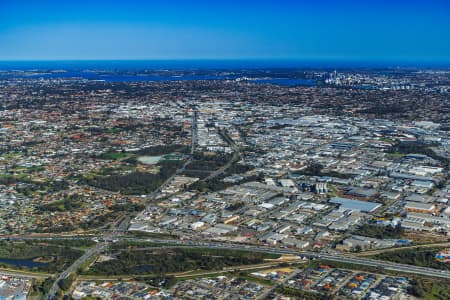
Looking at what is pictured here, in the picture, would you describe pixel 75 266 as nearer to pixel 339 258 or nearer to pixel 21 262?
pixel 21 262

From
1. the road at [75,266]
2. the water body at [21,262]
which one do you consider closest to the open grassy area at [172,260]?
the road at [75,266]

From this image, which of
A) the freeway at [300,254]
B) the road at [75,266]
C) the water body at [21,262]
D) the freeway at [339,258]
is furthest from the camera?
the water body at [21,262]

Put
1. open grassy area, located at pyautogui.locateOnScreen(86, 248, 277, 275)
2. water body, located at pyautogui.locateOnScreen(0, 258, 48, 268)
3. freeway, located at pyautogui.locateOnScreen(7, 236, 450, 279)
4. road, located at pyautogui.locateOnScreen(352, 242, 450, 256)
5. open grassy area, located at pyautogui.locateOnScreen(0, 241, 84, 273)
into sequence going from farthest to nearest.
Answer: road, located at pyautogui.locateOnScreen(352, 242, 450, 256), water body, located at pyautogui.locateOnScreen(0, 258, 48, 268), open grassy area, located at pyautogui.locateOnScreen(0, 241, 84, 273), open grassy area, located at pyautogui.locateOnScreen(86, 248, 277, 275), freeway, located at pyautogui.locateOnScreen(7, 236, 450, 279)

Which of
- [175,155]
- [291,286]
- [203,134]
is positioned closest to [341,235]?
[291,286]

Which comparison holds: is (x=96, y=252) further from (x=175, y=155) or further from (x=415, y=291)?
(x=175, y=155)

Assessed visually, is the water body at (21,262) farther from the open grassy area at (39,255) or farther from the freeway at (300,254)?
the freeway at (300,254)

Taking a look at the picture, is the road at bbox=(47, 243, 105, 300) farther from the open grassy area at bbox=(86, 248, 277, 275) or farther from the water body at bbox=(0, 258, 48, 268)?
the water body at bbox=(0, 258, 48, 268)

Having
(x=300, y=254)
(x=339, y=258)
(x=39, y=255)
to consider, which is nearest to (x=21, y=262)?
(x=39, y=255)

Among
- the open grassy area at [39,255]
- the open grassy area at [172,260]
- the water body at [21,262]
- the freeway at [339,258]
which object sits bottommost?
the water body at [21,262]

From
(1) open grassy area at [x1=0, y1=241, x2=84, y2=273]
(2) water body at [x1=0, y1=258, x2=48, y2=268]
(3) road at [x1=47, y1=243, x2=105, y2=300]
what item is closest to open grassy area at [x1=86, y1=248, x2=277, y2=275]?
(3) road at [x1=47, y1=243, x2=105, y2=300]
